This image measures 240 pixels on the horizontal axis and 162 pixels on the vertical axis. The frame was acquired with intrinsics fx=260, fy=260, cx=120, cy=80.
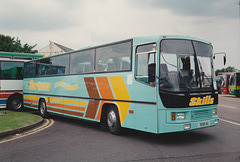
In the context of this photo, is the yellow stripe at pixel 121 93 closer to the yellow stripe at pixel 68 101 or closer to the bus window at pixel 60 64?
the yellow stripe at pixel 68 101

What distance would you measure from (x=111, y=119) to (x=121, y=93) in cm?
107

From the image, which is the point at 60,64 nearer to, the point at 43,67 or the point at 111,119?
the point at 43,67

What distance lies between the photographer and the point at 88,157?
584 centimetres

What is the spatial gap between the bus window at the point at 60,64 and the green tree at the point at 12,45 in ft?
142

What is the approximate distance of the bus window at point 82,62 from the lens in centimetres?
1019

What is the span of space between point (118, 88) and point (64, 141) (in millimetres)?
2371

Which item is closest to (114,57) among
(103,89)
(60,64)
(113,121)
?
(103,89)

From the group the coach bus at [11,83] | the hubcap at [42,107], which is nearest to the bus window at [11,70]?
the coach bus at [11,83]

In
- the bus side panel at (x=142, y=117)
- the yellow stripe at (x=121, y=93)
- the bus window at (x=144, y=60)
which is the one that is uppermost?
the bus window at (x=144, y=60)

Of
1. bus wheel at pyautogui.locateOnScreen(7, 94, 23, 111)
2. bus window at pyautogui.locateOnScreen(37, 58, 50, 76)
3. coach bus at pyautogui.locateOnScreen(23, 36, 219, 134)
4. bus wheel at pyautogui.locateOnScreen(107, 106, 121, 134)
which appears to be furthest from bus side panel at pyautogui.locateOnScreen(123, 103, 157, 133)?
bus wheel at pyautogui.locateOnScreen(7, 94, 23, 111)

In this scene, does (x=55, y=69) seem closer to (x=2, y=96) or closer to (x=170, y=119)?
(x=2, y=96)

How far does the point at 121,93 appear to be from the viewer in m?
8.38

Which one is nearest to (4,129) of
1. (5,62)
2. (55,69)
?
(55,69)

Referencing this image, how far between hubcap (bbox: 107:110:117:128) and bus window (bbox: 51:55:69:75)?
3.82 m
